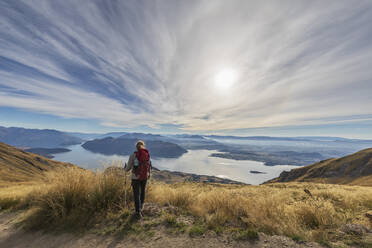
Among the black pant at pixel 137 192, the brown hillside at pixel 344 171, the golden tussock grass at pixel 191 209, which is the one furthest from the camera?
the brown hillside at pixel 344 171

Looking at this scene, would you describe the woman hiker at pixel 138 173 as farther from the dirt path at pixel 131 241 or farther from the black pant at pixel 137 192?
the dirt path at pixel 131 241

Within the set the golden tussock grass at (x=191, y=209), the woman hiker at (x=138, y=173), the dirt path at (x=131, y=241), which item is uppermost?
the woman hiker at (x=138, y=173)

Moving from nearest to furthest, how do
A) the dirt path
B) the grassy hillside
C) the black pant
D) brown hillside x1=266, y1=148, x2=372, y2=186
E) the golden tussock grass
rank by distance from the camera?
the dirt path → the grassy hillside → the golden tussock grass → the black pant → brown hillside x1=266, y1=148, x2=372, y2=186

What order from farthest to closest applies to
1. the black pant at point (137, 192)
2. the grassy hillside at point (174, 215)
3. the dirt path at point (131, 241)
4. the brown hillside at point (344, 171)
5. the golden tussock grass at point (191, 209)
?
the brown hillside at point (344, 171), the black pant at point (137, 192), the golden tussock grass at point (191, 209), the grassy hillside at point (174, 215), the dirt path at point (131, 241)

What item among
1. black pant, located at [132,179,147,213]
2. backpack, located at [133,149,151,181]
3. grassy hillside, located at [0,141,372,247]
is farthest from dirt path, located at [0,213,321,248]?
backpack, located at [133,149,151,181]

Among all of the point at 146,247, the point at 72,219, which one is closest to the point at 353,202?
the point at 146,247

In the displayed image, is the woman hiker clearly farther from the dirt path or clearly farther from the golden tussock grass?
the dirt path

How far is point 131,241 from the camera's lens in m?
3.83

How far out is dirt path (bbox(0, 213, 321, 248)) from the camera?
11.6 ft

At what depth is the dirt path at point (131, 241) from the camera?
3540 millimetres

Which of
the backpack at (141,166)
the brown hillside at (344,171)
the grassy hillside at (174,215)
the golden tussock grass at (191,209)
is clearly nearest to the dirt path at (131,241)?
the grassy hillside at (174,215)

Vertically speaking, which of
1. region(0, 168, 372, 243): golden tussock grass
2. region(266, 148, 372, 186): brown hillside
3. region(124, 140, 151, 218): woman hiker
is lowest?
region(266, 148, 372, 186): brown hillside

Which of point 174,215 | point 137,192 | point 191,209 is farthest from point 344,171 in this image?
point 137,192

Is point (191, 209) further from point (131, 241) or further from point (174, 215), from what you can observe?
point (131, 241)
